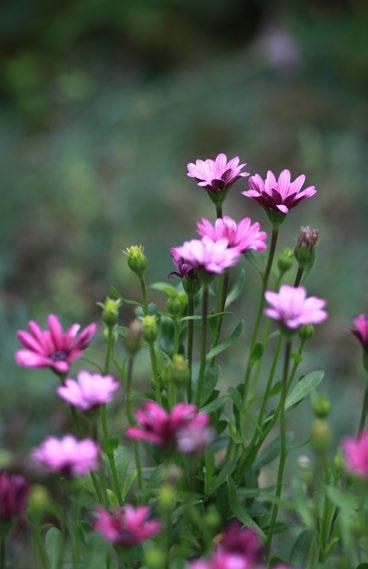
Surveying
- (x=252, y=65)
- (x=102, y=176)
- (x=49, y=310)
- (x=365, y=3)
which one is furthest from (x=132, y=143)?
(x=365, y=3)

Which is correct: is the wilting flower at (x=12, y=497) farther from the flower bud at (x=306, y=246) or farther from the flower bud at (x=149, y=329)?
the flower bud at (x=306, y=246)

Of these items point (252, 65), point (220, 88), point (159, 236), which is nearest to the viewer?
point (159, 236)

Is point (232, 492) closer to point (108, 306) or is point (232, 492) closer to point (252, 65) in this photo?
point (108, 306)

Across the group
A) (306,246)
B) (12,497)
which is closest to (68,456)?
(12,497)

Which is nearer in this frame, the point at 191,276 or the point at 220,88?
the point at 191,276

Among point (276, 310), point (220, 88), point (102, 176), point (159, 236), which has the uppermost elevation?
point (220, 88)

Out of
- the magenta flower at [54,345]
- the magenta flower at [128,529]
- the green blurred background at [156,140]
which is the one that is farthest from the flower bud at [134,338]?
the green blurred background at [156,140]
